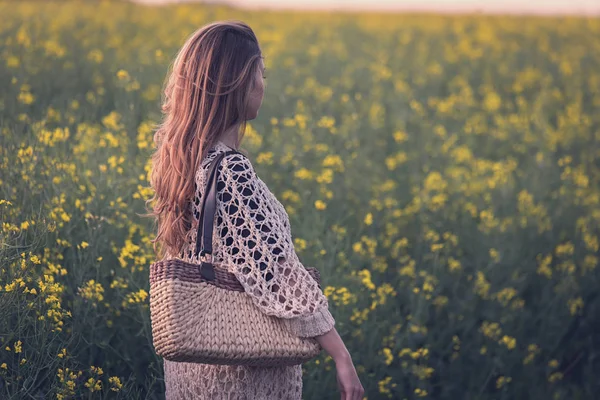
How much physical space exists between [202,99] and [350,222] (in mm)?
3342

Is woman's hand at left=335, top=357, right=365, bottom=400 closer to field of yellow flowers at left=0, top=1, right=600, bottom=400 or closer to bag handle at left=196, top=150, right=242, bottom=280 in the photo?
bag handle at left=196, top=150, right=242, bottom=280

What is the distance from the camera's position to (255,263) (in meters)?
2.14

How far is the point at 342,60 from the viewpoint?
Answer: 10.3m

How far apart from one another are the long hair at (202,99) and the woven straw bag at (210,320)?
11 centimetres

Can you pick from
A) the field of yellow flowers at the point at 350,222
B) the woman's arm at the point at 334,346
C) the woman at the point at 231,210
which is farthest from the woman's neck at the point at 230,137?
the field of yellow flowers at the point at 350,222

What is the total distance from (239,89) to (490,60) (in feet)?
33.2

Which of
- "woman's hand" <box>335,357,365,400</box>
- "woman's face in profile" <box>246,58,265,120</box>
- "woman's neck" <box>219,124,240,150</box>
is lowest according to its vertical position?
"woman's hand" <box>335,357,365,400</box>

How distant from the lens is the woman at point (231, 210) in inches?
84.7

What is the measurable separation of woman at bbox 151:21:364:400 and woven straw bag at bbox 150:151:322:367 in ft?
0.10

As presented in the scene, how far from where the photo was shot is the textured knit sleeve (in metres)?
2.13

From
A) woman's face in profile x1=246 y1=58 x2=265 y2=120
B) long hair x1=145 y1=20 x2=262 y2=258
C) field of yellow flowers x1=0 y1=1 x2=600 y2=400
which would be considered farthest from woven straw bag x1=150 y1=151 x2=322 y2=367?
field of yellow flowers x1=0 y1=1 x2=600 y2=400

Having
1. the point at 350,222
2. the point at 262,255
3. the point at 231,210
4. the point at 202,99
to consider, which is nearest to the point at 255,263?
the point at 262,255

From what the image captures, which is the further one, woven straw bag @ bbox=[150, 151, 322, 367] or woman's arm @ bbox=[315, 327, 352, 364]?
woman's arm @ bbox=[315, 327, 352, 364]

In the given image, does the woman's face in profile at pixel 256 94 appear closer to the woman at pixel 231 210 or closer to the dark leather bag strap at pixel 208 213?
the woman at pixel 231 210
